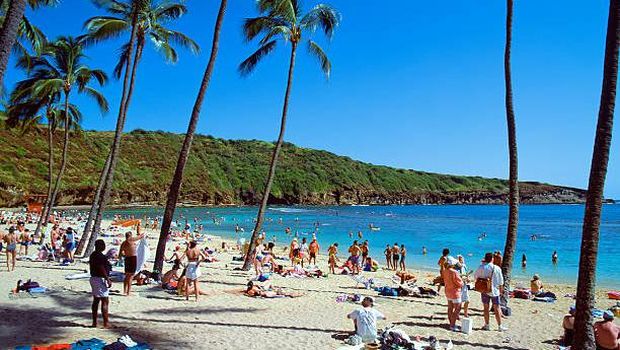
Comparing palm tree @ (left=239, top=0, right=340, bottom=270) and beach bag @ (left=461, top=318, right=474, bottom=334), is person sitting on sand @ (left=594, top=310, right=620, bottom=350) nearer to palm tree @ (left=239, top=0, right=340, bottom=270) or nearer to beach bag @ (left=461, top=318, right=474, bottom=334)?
beach bag @ (left=461, top=318, right=474, bottom=334)

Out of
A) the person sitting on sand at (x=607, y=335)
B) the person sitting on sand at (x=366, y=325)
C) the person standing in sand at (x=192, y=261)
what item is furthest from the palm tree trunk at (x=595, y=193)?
the person standing in sand at (x=192, y=261)

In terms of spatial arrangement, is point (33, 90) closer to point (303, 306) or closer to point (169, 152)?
point (303, 306)

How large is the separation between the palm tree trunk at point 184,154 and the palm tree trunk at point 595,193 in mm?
9836

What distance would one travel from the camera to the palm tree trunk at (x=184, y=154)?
521 inches

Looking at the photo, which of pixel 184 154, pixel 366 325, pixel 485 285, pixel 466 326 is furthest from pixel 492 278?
pixel 184 154

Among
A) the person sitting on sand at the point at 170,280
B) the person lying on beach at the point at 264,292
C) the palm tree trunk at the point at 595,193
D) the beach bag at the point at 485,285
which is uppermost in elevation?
the palm tree trunk at the point at 595,193

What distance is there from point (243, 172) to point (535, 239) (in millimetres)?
85470

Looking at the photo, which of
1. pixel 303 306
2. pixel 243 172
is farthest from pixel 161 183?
pixel 303 306

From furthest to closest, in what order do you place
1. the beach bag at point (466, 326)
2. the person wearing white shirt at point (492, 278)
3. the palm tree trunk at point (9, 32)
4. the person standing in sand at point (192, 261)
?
the person standing in sand at point (192, 261), the person wearing white shirt at point (492, 278), the beach bag at point (466, 326), the palm tree trunk at point (9, 32)

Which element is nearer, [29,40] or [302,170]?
[29,40]

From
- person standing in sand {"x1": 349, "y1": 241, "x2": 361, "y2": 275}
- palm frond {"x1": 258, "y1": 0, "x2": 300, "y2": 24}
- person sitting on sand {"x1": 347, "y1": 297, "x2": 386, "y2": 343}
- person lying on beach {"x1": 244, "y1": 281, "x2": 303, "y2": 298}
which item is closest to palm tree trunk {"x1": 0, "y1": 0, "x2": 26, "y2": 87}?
person sitting on sand {"x1": 347, "y1": 297, "x2": 386, "y2": 343}

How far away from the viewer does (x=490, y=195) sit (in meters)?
170

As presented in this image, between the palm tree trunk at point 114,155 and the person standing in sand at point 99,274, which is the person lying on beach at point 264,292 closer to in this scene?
the person standing in sand at point 99,274

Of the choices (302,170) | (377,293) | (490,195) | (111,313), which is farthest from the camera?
(490,195)
